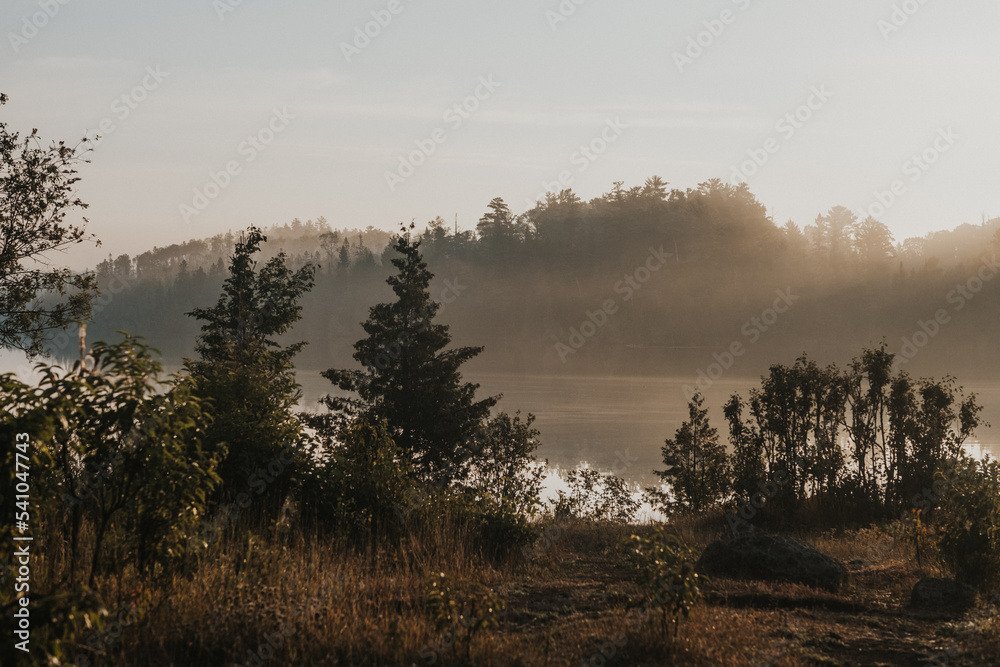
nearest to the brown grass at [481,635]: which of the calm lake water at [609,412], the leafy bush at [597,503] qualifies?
the leafy bush at [597,503]

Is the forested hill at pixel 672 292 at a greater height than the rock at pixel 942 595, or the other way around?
the forested hill at pixel 672 292

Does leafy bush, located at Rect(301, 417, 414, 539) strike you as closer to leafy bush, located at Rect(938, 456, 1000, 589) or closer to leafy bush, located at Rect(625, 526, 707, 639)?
leafy bush, located at Rect(625, 526, 707, 639)

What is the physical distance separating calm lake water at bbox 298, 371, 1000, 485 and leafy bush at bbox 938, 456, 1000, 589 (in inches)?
842

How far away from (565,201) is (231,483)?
15848cm

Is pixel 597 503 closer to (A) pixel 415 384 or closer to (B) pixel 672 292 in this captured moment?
(A) pixel 415 384

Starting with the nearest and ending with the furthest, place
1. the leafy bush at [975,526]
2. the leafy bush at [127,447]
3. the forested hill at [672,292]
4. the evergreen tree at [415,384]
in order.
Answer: the leafy bush at [127,447] → the leafy bush at [975,526] → the evergreen tree at [415,384] → the forested hill at [672,292]

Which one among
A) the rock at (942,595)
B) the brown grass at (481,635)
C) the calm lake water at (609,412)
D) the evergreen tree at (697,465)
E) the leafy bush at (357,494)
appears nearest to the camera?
the brown grass at (481,635)

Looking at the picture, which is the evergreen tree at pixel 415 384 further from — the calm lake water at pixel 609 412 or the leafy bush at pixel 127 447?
the leafy bush at pixel 127 447

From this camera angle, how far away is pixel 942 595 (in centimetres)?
882

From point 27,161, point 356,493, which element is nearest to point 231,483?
point 356,493

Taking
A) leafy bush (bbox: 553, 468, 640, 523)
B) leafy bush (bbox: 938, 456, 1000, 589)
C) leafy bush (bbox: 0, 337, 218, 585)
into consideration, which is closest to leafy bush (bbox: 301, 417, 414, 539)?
leafy bush (bbox: 0, 337, 218, 585)

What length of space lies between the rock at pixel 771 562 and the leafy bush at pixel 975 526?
1375 mm

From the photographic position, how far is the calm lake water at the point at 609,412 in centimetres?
3753

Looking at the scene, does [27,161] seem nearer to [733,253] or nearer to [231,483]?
[231,483]
